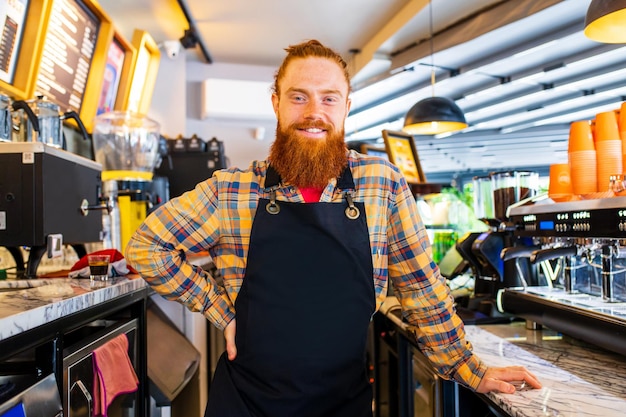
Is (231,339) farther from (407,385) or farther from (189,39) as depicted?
(189,39)

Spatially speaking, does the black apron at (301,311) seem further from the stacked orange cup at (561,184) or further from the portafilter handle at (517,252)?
the stacked orange cup at (561,184)

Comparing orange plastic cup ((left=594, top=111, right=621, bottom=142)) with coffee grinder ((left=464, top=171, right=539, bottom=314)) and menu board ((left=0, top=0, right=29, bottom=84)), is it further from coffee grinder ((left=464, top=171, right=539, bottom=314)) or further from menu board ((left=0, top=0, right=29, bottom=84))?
menu board ((left=0, top=0, right=29, bottom=84))

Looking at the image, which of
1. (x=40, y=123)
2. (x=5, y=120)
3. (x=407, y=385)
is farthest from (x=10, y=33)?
(x=407, y=385)

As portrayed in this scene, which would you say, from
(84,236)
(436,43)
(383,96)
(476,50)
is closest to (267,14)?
(436,43)

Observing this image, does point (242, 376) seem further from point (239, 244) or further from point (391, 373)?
point (391, 373)

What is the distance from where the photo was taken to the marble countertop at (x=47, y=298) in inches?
46.1

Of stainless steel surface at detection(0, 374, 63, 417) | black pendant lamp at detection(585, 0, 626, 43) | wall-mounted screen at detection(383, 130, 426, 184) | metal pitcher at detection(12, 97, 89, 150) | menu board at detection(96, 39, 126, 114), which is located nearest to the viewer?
stainless steel surface at detection(0, 374, 63, 417)

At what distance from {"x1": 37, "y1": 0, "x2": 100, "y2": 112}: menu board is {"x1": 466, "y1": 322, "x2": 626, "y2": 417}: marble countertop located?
2.51m

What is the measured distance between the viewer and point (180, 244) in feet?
4.68

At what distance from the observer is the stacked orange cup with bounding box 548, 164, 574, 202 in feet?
5.92

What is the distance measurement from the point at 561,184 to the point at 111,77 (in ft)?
10.5

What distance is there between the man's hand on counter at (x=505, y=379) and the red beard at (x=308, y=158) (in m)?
0.64

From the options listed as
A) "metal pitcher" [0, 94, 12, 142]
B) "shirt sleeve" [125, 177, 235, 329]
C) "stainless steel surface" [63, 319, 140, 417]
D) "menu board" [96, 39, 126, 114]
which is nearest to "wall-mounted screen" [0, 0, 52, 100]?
"metal pitcher" [0, 94, 12, 142]

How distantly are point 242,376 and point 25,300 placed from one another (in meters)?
0.60
